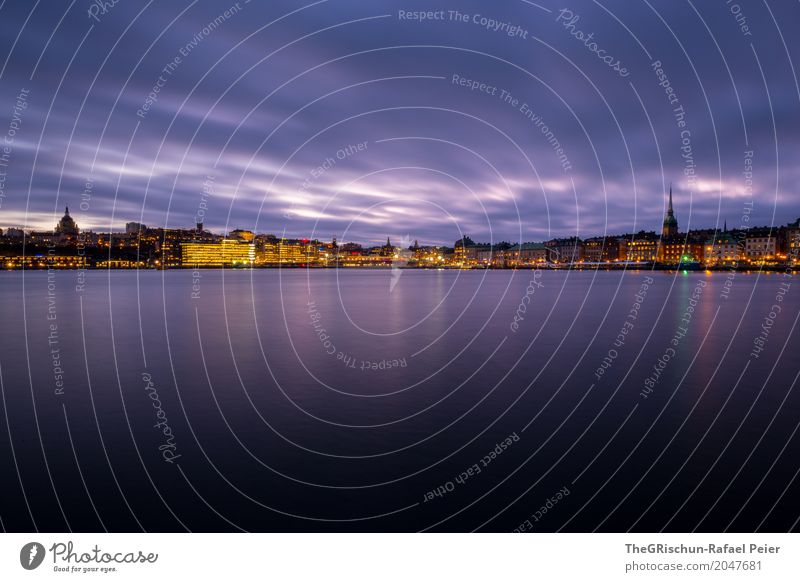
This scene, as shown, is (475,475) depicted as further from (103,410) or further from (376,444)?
(103,410)

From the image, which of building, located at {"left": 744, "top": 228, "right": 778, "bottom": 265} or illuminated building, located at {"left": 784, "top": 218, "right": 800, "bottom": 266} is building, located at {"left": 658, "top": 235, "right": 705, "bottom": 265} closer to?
building, located at {"left": 744, "top": 228, "right": 778, "bottom": 265}

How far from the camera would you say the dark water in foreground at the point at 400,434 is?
7.12 meters

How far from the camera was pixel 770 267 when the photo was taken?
143875 millimetres

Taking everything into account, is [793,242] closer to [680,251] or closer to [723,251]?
[723,251]

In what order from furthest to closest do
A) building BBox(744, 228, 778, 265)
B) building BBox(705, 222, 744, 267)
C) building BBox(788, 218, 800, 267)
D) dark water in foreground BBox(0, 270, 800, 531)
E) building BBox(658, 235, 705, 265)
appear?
building BBox(658, 235, 705, 265) < building BBox(705, 222, 744, 267) < building BBox(744, 228, 778, 265) < building BBox(788, 218, 800, 267) < dark water in foreground BBox(0, 270, 800, 531)

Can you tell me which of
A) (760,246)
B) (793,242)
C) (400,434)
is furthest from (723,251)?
(400,434)

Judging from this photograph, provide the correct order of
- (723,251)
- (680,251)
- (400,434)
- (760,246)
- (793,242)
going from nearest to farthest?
(400,434) < (793,242) < (760,246) < (723,251) < (680,251)

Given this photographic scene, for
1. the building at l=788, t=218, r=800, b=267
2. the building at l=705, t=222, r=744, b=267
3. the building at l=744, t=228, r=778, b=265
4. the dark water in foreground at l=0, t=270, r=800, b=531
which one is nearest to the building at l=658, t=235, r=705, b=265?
the building at l=705, t=222, r=744, b=267

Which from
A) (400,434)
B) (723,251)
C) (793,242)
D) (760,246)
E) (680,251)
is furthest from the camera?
(680,251)

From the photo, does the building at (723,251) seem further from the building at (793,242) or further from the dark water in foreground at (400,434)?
the dark water in foreground at (400,434)

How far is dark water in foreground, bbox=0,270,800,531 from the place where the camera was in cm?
712

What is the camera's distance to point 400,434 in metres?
10.3

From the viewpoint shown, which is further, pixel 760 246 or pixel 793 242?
pixel 760 246

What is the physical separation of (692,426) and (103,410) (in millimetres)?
12745
